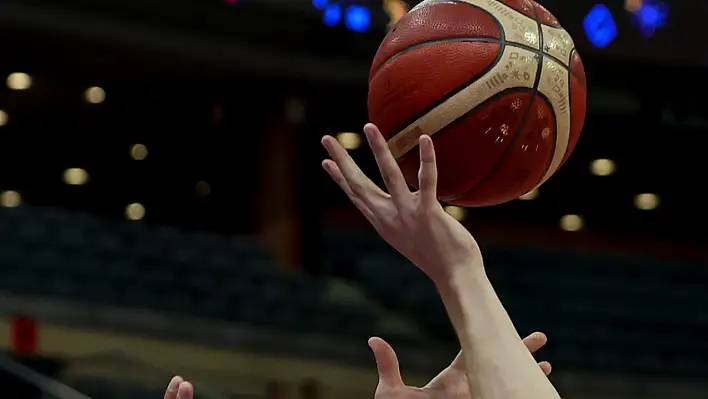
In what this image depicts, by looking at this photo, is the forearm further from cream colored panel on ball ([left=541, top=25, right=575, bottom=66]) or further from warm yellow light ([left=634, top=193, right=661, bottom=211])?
warm yellow light ([left=634, top=193, right=661, bottom=211])

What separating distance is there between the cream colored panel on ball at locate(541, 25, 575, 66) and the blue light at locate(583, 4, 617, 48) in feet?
26.0

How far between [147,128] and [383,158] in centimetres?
975

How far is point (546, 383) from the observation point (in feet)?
4.06

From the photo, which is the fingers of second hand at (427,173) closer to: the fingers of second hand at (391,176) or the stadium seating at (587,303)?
the fingers of second hand at (391,176)

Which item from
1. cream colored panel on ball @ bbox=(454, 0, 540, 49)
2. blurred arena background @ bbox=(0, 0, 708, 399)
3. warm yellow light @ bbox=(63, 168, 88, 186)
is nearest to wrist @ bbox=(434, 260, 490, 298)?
cream colored panel on ball @ bbox=(454, 0, 540, 49)

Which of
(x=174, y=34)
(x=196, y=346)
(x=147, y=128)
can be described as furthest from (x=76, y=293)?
(x=147, y=128)

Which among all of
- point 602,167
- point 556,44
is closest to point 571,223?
point 602,167

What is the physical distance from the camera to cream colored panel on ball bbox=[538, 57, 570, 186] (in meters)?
1.61

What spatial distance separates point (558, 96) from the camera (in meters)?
1.64

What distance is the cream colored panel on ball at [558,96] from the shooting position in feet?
5.30

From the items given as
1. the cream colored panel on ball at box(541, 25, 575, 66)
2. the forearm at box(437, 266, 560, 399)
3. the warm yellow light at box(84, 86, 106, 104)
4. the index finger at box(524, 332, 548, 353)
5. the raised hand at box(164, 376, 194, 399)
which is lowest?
the raised hand at box(164, 376, 194, 399)

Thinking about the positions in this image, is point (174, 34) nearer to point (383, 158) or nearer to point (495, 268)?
point (495, 268)

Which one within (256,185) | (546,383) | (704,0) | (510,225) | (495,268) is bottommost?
(546,383)

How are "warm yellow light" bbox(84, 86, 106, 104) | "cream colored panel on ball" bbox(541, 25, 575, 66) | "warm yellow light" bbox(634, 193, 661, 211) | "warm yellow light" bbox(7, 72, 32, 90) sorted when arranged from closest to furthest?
"cream colored panel on ball" bbox(541, 25, 575, 66)
"warm yellow light" bbox(7, 72, 32, 90)
"warm yellow light" bbox(84, 86, 106, 104)
"warm yellow light" bbox(634, 193, 661, 211)
